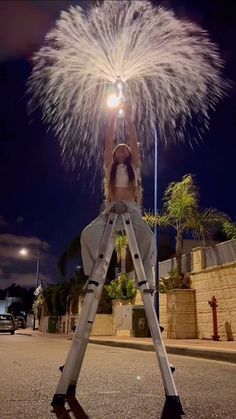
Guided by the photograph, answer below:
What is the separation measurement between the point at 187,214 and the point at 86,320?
16221 mm

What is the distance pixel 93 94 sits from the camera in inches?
369

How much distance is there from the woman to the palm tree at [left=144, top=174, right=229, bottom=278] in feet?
50.1

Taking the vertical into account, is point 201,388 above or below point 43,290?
below

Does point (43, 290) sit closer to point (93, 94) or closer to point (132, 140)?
point (93, 94)

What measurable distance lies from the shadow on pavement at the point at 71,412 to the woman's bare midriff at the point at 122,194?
5.20 ft

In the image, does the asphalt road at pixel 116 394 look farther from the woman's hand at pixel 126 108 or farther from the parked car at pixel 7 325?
the parked car at pixel 7 325

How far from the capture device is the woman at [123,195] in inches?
155

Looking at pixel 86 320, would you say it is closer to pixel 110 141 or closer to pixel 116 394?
pixel 116 394

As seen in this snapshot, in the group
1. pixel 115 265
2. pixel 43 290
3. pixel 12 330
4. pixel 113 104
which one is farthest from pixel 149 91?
pixel 43 290

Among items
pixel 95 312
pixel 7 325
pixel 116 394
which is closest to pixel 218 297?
pixel 116 394

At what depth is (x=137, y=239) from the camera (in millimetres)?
3980

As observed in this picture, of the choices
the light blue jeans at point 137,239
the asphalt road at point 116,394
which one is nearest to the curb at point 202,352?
the asphalt road at point 116,394

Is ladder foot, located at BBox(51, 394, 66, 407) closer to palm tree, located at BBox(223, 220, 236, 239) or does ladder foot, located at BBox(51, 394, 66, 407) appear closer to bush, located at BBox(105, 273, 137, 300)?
palm tree, located at BBox(223, 220, 236, 239)

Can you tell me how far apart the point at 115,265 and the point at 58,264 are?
4.86 meters
